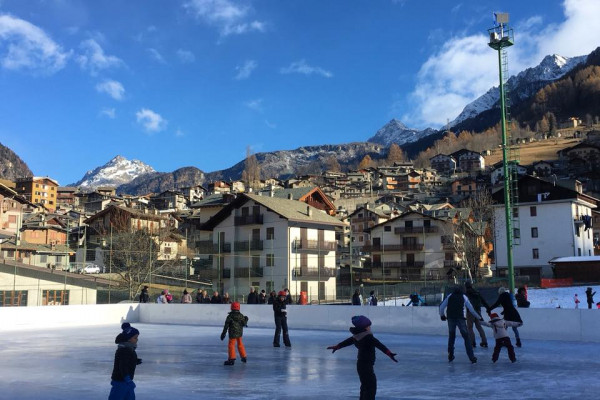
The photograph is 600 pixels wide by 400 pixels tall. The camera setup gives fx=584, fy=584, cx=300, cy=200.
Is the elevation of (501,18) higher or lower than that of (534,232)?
higher

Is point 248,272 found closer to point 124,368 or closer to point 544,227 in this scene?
point 544,227

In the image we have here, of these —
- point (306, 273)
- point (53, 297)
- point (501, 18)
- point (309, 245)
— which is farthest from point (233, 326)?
point (309, 245)

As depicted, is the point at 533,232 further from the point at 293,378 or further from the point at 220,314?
the point at 293,378

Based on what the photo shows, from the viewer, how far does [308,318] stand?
24250mm

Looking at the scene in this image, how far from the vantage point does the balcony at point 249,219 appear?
5366 cm

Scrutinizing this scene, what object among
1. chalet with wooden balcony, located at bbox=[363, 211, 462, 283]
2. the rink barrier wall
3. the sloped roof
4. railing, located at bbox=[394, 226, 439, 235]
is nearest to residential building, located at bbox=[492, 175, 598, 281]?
chalet with wooden balcony, located at bbox=[363, 211, 462, 283]

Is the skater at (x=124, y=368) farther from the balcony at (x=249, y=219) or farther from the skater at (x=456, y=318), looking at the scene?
the balcony at (x=249, y=219)

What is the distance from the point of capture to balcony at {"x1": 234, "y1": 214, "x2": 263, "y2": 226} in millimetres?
53656

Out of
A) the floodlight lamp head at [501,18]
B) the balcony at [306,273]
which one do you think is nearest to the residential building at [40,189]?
the balcony at [306,273]

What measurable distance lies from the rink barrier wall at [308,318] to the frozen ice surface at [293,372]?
1.00 m

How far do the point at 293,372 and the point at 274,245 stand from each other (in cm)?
4119

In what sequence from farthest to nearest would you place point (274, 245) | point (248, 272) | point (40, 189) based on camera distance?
point (40, 189), point (274, 245), point (248, 272)

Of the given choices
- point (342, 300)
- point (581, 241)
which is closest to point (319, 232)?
point (342, 300)

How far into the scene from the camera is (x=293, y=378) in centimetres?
1106
